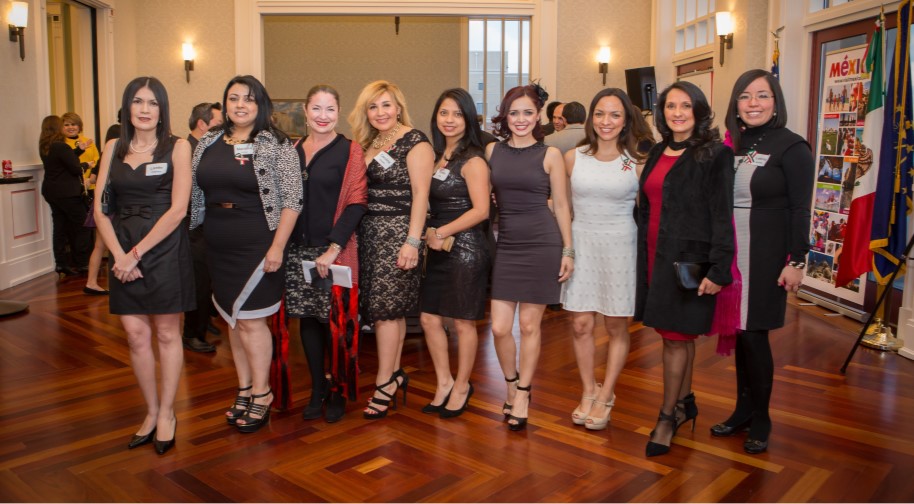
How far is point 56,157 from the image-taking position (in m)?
7.23

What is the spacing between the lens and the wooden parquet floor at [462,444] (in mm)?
2938

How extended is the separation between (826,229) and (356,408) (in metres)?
4.25

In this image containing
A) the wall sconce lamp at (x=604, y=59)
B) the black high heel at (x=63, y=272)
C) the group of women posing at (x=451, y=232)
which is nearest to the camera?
the group of women posing at (x=451, y=232)

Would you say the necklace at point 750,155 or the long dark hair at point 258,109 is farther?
the long dark hair at point 258,109

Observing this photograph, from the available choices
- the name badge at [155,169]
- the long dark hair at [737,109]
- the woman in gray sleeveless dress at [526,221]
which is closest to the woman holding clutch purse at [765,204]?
the long dark hair at [737,109]

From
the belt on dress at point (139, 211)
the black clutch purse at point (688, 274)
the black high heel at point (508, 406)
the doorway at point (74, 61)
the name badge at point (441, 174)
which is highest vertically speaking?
the doorway at point (74, 61)

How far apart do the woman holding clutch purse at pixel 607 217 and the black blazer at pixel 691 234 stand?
0.16 meters

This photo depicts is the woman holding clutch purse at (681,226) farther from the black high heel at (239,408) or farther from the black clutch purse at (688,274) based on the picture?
the black high heel at (239,408)

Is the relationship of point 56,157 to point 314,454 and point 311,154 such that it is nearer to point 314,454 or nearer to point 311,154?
point 311,154

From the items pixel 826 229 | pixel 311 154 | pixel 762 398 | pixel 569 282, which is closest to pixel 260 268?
pixel 311 154

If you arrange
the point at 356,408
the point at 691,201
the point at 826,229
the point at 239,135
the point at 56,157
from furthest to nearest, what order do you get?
the point at 56,157 → the point at 826,229 → the point at 356,408 → the point at 239,135 → the point at 691,201

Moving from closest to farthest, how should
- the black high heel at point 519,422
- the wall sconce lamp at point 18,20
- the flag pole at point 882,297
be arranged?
the black high heel at point 519,422 → the flag pole at point 882,297 → the wall sconce lamp at point 18,20

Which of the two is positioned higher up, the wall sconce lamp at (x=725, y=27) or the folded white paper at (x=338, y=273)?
the wall sconce lamp at (x=725, y=27)

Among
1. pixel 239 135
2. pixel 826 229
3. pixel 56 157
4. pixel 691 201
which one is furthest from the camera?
pixel 56 157
